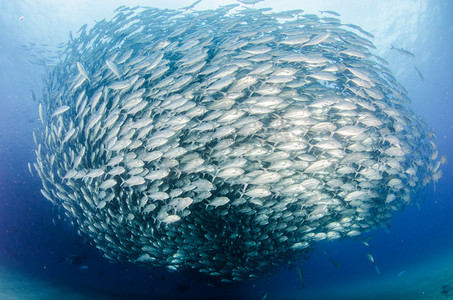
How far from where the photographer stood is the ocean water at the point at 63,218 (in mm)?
11625

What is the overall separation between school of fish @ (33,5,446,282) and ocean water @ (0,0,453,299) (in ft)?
7.62

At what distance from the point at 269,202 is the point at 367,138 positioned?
2.84 metres

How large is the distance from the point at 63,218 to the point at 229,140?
11331mm

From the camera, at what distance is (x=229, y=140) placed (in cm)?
548

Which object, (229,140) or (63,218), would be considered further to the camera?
(63,218)

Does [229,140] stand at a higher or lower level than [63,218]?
lower

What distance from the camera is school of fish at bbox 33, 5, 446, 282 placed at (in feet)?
18.0

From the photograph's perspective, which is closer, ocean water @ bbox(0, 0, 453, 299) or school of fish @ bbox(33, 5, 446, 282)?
school of fish @ bbox(33, 5, 446, 282)

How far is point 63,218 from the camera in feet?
40.7

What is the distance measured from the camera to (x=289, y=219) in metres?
7.04

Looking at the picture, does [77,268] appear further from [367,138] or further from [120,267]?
[367,138]

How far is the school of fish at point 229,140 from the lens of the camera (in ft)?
18.0

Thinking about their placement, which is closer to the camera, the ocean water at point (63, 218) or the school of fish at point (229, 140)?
the school of fish at point (229, 140)

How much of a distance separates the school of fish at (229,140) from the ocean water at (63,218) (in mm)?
2322
